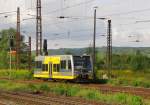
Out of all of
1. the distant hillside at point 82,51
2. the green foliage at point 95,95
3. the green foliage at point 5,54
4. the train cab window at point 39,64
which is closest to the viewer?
the green foliage at point 95,95

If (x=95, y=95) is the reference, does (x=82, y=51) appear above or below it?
above

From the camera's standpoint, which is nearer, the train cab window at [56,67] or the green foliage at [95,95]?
the green foliage at [95,95]

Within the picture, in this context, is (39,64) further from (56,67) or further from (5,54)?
(5,54)

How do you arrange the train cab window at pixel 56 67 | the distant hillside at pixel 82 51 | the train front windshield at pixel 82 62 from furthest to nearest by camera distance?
the distant hillside at pixel 82 51
the train cab window at pixel 56 67
the train front windshield at pixel 82 62

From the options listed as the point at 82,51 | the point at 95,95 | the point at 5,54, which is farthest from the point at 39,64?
the point at 5,54

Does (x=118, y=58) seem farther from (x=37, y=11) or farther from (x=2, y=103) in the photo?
(x=2, y=103)

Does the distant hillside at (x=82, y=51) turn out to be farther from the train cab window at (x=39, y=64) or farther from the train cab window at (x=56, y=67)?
the train cab window at (x=56, y=67)

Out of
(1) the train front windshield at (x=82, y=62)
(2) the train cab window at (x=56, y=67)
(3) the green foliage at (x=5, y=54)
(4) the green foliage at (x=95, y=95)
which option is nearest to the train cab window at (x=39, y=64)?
(2) the train cab window at (x=56, y=67)

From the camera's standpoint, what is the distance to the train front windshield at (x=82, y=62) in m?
43.6

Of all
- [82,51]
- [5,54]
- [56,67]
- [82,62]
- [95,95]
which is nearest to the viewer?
[95,95]

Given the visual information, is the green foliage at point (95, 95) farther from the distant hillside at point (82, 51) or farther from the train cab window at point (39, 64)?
the train cab window at point (39, 64)

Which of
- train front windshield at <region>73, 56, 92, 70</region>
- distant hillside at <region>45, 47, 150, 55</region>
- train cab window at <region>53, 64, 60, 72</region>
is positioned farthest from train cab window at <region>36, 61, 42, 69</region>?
train front windshield at <region>73, 56, 92, 70</region>

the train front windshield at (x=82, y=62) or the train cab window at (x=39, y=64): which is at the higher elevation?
the train front windshield at (x=82, y=62)

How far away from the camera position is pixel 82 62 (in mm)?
44188
